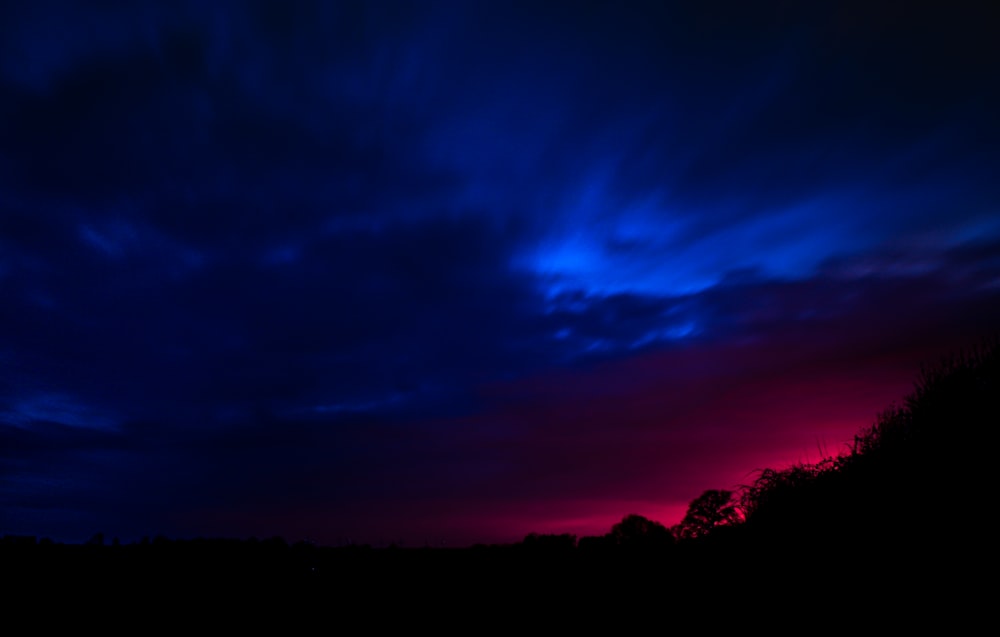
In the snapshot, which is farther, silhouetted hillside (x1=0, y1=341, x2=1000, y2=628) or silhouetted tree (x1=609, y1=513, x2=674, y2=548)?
silhouetted tree (x1=609, y1=513, x2=674, y2=548)

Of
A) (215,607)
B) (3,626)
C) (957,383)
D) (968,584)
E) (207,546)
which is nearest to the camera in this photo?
(3,626)

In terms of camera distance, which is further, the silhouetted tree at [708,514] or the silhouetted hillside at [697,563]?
the silhouetted tree at [708,514]

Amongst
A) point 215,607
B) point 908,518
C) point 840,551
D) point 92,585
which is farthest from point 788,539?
point 92,585

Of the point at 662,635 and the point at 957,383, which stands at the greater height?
the point at 957,383

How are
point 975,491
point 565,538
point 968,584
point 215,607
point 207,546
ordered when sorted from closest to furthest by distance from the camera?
point 968,584, point 215,607, point 975,491, point 207,546, point 565,538

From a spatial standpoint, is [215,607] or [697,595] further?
[697,595]

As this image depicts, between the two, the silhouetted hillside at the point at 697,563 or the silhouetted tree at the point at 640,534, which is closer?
the silhouetted hillside at the point at 697,563

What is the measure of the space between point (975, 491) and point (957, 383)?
5.89 m

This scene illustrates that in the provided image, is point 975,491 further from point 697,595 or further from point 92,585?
point 92,585

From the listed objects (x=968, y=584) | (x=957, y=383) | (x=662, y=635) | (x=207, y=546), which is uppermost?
(x=957, y=383)

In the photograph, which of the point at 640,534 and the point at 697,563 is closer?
the point at 697,563

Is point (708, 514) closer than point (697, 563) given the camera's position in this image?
No

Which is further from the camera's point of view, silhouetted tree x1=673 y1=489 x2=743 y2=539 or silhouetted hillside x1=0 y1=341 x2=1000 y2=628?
silhouetted tree x1=673 y1=489 x2=743 y2=539

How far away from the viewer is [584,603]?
28.6 feet
